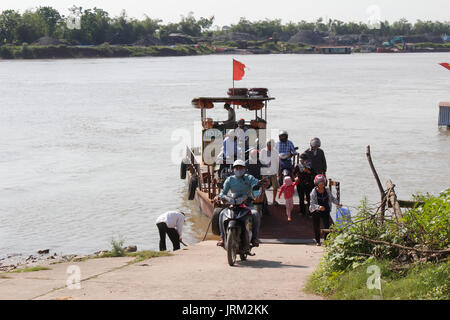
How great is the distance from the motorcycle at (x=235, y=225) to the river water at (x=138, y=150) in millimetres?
7048

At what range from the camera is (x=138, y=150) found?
114 feet

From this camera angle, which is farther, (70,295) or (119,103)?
(119,103)

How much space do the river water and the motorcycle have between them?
705cm

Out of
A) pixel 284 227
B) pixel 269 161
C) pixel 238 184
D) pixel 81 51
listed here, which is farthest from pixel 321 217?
pixel 81 51

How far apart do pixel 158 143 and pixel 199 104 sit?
18.0 meters

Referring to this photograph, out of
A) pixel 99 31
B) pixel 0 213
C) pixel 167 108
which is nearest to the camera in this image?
pixel 0 213

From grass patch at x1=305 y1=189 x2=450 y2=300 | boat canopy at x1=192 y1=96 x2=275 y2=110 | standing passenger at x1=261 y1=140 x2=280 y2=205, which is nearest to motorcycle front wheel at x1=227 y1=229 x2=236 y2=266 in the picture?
grass patch at x1=305 y1=189 x2=450 y2=300

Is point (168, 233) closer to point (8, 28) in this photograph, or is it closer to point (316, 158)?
point (316, 158)

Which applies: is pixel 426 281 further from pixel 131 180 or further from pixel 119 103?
pixel 119 103

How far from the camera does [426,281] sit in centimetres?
715

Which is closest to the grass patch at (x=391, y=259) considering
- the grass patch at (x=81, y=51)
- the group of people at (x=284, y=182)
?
the group of people at (x=284, y=182)

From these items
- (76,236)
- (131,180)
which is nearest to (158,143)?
(131,180)

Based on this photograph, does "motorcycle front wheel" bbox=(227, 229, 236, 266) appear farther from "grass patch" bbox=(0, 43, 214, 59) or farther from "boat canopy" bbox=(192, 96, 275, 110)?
"grass patch" bbox=(0, 43, 214, 59)

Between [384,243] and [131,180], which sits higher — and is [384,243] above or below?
above
